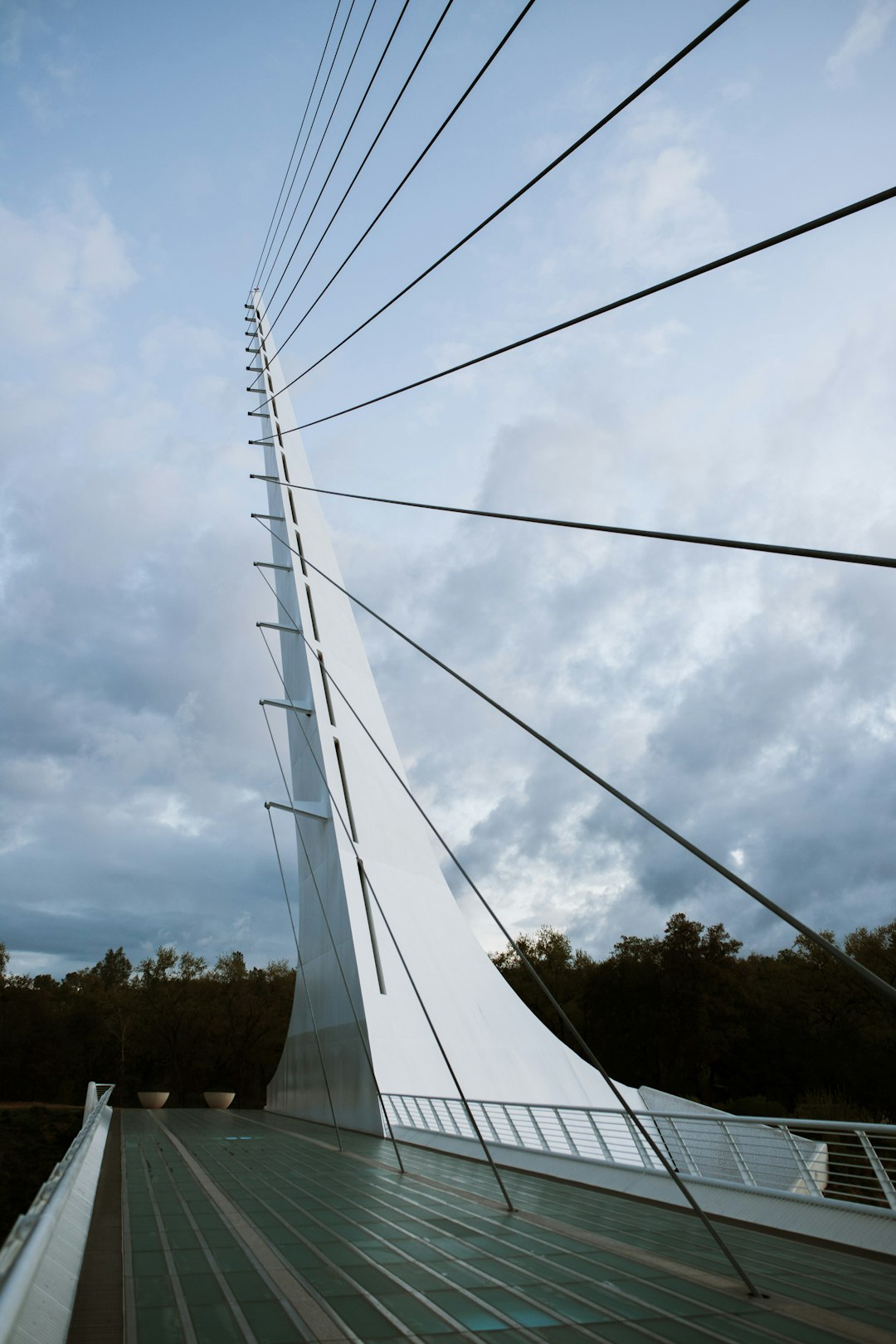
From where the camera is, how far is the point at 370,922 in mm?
17953

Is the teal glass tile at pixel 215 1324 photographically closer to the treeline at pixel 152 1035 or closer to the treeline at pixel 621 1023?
the treeline at pixel 621 1023

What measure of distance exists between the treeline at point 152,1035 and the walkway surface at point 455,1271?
118ft

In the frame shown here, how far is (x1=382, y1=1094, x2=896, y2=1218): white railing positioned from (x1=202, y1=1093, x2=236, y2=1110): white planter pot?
9.99 m

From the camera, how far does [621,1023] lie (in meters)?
39.0

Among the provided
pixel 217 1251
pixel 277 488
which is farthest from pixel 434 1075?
pixel 277 488

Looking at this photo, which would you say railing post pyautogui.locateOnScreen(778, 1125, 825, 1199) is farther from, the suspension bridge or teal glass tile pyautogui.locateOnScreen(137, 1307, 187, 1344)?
teal glass tile pyautogui.locateOnScreen(137, 1307, 187, 1344)

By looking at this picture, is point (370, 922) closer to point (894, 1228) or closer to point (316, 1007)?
point (316, 1007)

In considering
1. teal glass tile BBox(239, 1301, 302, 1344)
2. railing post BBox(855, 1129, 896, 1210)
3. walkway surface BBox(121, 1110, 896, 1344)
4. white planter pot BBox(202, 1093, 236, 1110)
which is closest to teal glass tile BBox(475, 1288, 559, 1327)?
walkway surface BBox(121, 1110, 896, 1344)

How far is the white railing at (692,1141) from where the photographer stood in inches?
261

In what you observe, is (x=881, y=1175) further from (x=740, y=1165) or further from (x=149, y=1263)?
(x=149, y=1263)

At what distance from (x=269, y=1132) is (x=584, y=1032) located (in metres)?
26.0

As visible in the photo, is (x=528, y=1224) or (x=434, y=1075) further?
(x=434, y=1075)

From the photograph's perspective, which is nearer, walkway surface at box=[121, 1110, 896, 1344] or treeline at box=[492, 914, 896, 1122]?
walkway surface at box=[121, 1110, 896, 1344]

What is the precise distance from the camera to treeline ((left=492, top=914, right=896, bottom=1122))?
31.2 meters
